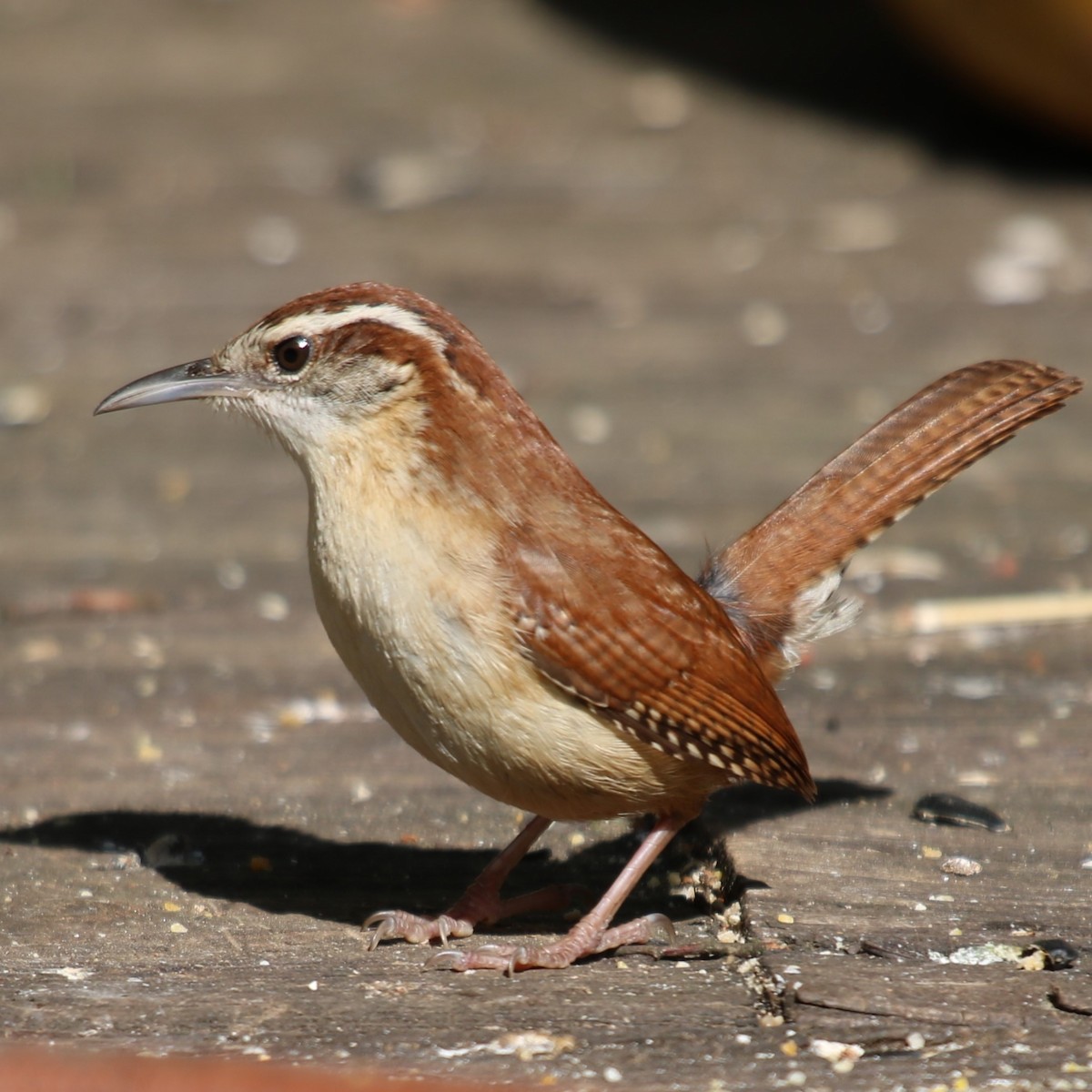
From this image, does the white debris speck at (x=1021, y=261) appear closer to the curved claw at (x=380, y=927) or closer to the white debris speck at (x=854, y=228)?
the white debris speck at (x=854, y=228)

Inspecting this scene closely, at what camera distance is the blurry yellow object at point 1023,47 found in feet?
29.0

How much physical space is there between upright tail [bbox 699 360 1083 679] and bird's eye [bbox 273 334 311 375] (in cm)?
127

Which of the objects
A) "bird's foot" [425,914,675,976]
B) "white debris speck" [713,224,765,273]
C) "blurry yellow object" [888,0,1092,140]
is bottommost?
"bird's foot" [425,914,675,976]

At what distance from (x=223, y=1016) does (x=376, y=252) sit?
248 inches

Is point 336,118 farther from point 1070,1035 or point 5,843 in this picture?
point 1070,1035

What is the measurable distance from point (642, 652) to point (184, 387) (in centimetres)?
124

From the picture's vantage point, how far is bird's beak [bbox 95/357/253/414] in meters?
3.96

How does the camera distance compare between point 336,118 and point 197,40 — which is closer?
point 336,118

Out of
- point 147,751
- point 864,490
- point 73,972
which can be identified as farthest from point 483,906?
point 864,490

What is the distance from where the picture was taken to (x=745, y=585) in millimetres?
4484

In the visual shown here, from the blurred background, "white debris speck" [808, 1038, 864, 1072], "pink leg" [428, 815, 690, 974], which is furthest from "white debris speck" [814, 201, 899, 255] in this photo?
"white debris speck" [808, 1038, 864, 1072]

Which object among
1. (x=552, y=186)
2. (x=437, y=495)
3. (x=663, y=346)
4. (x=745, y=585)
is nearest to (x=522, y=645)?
(x=437, y=495)

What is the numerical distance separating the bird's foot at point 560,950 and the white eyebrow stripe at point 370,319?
1.30 metres

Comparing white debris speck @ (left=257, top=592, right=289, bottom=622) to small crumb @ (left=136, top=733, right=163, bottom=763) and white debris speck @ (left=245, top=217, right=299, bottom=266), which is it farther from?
white debris speck @ (left=245, top=217, right=299, bottom=266)
